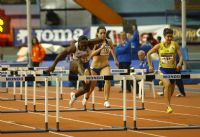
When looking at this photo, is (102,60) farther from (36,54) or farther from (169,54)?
(36,54)

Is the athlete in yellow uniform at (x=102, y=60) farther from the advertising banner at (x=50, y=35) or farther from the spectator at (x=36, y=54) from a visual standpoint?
the advertising banner at (x=50, y=35)

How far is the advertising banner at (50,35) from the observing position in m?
35.4

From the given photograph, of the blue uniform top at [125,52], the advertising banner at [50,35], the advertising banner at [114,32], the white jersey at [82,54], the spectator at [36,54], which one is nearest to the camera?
the white jersey at [82,54]

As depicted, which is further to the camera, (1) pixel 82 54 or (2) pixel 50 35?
(2) pixel 50 35

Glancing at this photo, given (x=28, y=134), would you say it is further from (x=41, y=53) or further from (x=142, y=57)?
(x=41, y=53)

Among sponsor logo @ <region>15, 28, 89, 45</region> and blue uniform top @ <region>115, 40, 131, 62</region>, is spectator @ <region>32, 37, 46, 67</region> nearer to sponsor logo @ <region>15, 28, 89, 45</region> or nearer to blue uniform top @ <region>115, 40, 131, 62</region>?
sponsor logo @ <region>15, 28, 89, 45</region>

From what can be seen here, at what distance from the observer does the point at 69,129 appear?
13.5 m

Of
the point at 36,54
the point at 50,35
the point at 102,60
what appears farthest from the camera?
the point at 50,35

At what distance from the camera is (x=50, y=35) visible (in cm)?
3553

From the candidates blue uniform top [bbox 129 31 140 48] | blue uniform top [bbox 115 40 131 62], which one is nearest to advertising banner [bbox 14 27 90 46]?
A: blue uniform top [bbox 129 31 140 48]

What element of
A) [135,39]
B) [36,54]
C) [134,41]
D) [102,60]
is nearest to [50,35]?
[36,54]

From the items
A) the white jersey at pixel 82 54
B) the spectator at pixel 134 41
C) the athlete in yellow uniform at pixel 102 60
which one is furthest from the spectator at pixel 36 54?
the white jersey at pixel 82 54

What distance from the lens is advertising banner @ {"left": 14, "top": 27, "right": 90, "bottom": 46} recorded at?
116ft

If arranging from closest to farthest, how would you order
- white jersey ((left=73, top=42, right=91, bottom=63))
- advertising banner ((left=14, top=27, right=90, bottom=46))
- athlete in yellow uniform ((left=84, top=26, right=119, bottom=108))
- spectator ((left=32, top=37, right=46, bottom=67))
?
white jersey ((left=73, top=42, right=91, bottom=63)) → athlete in yellow uniform ((left=84, top=26, right=119, bottom=108)) → spectator ((left=32, top=37, right=46, bottom=67)) → advertising banner ((left=14, top=27, right=90, bottom=46))
